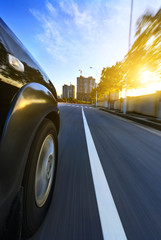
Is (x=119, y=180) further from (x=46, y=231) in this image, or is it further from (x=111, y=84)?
(x=111, y=84)

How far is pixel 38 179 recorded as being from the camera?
1092 millimetres

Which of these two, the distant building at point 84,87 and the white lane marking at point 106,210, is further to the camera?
the distant building at point 84,87

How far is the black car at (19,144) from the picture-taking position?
71 cm

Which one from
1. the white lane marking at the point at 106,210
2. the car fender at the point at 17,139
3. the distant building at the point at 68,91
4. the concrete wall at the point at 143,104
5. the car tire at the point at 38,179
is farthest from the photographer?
the distant building at the point at 68,91

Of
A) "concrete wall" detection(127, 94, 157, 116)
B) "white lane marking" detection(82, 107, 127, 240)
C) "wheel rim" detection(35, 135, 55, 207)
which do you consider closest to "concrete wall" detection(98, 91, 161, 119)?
"concrete wall" detection(127, 94, 157, 116)

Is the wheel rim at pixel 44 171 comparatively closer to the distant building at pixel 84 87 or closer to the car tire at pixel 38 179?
the car tire at pixel 38 179

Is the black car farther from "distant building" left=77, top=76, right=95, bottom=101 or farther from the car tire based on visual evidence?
"distant building" left=77, top=76, right=95, bottom=101

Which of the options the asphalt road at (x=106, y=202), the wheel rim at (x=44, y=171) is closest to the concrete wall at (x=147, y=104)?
the asphalt road at (x=106, y=202)

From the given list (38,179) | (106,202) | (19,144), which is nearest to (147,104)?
(106,202)

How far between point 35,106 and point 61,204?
3.44 feet

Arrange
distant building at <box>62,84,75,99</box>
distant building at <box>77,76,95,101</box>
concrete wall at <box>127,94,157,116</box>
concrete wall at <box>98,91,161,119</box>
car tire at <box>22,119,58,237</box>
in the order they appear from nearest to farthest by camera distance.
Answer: car tire at <box>22,119,58,237</box>, concrete wall at <box>98,91,161,119</box>, concrete wall at <box>127,94,157,116</box>, distant building at <box>77,76,95,101</box>, distant building at <box>62,84,75,99</box>

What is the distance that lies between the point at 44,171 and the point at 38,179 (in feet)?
0.38

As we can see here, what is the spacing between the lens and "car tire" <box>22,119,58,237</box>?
859mm

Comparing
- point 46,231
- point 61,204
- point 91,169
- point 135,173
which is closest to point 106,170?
point 91,169
